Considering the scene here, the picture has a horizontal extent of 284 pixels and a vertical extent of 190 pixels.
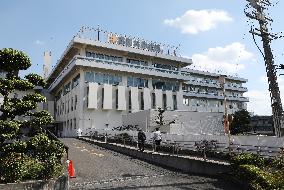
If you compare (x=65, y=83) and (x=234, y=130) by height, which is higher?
(x=65, y=83)

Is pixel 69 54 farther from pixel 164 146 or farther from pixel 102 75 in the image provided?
pixel 164 146

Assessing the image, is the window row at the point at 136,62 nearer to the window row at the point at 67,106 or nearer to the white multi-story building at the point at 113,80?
the white multi-story building at the point at 113,80

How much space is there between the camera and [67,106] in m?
56.0

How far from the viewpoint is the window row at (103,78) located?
48.3 metres

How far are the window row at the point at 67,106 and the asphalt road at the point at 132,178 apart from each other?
3113 cm

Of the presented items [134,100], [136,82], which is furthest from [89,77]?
[136,82]

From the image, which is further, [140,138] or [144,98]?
[144,98]

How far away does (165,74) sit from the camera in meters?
54.8

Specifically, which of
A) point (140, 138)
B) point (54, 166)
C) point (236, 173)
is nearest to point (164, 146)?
point (140, 138)

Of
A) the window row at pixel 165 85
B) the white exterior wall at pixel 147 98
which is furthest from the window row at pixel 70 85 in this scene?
the window row at pixel 165 85

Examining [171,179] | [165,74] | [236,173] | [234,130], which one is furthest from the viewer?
[234,130]

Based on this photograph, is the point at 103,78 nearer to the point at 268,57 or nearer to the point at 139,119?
the point at 139,119

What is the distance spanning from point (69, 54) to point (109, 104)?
13.9 meters

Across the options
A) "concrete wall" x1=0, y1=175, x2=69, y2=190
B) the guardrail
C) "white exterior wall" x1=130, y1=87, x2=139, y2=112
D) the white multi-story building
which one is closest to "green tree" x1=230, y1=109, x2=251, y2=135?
the white multi-story building
